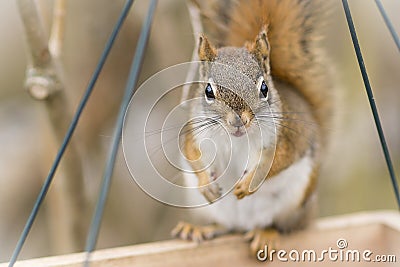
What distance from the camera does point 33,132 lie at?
151 cm

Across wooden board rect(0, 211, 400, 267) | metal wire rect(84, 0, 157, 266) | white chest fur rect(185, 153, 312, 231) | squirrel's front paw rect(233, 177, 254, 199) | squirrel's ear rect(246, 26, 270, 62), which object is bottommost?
wooden board rect(0, 211, 400, 267)

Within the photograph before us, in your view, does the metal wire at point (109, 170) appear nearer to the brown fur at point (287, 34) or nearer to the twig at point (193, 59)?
the twig at point (193, 59)

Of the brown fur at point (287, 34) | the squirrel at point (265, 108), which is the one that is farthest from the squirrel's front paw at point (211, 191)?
the brown fur at point (287, 34)

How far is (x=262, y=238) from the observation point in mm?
999

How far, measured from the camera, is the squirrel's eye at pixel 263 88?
709 millimetres

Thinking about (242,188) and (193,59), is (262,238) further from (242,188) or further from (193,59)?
(193,59)

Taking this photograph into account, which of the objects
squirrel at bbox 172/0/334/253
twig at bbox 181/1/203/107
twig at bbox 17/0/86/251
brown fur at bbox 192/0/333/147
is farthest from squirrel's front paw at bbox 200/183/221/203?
twig at bbox 17/0/86/251

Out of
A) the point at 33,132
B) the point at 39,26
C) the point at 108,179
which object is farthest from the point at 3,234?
the point at 108,179

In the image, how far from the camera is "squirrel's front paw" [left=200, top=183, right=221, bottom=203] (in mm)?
744

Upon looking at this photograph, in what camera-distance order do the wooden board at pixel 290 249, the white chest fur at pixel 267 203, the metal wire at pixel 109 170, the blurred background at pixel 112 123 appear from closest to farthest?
1. the metal wire at pixel 109 170
2. the wooden board at pixel 290 249
3. the white chest fur at pixel 267 203
4. the blurred background at pixel 112 123

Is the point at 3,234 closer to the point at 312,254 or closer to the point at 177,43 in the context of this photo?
the point at 177,43

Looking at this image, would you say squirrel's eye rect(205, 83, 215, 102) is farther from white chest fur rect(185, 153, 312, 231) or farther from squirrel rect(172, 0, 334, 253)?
white chest fur rect(185, 153, 312, 231)

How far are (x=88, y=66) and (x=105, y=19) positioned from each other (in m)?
0.12

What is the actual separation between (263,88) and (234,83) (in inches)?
2.2
